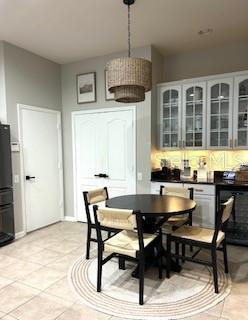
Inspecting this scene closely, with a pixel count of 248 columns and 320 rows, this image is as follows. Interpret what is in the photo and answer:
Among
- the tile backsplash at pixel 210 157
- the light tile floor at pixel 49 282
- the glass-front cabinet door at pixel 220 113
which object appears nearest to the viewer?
the light tile floor at pixel 49 282

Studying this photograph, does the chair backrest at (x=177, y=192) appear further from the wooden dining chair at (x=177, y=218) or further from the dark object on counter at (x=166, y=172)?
the dark object on counter at (x=166, y=172)

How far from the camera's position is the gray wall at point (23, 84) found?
12.9ft

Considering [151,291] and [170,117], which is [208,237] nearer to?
[151,291]

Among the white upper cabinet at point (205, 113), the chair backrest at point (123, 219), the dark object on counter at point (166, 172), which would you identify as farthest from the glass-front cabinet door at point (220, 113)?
the chair backrest at point (123, 219)

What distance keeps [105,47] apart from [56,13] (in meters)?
→ 1.17

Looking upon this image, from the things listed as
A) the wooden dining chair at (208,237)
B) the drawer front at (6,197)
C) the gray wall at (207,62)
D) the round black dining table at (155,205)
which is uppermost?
the gray wall at (207,62)

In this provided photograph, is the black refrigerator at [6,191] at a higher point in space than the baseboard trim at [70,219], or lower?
higher

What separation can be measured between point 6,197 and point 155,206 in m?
2.31

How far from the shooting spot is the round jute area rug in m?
2.23

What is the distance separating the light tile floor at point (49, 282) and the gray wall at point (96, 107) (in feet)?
4.20

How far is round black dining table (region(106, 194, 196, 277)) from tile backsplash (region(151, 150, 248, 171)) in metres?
1.27

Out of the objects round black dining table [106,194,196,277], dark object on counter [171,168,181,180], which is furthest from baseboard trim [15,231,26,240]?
dark object on counter [171,168,181,180]

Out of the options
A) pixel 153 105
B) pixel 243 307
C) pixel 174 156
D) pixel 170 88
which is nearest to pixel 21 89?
pixel 153 105

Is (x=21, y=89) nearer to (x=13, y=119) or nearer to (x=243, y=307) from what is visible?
(x=13, y=119)
